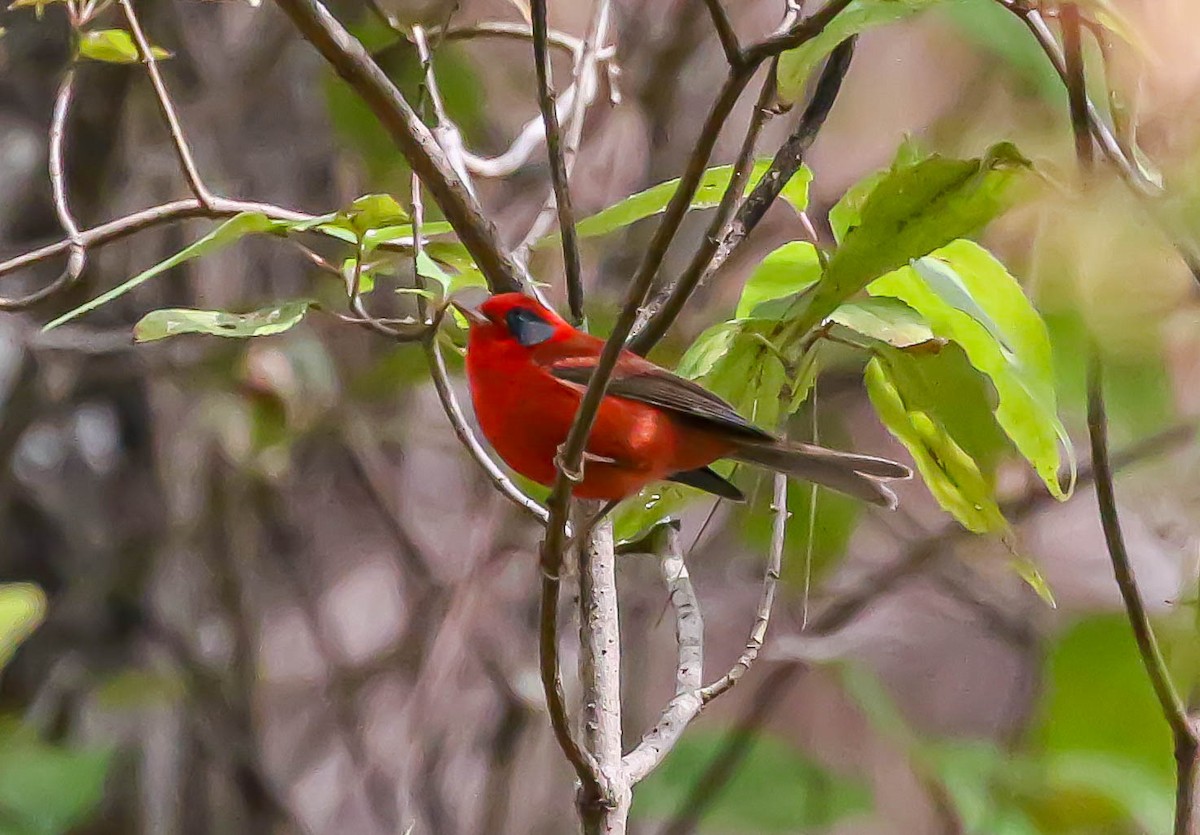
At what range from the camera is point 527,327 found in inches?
35.5

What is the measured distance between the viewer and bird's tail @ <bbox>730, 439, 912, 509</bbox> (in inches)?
34.0

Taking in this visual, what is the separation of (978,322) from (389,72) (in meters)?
1.27

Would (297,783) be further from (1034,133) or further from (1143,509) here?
(1034,133)

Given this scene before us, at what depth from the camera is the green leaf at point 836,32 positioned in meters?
0.51

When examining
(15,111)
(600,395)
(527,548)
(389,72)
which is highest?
(600,395)

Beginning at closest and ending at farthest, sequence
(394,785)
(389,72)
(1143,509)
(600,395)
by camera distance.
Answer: (600,395)
(1143,509)
(389,72)
(394,785)

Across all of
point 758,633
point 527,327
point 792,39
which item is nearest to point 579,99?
point 527,327

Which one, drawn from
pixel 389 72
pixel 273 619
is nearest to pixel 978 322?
pixel 389 72

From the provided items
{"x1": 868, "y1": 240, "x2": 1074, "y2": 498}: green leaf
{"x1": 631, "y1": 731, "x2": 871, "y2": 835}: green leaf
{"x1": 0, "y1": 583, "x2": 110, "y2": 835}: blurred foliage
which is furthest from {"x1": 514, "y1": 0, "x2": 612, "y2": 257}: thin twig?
{"x1": 631, "y1": 731, "x2": 871, "y2": 835}: green leaf

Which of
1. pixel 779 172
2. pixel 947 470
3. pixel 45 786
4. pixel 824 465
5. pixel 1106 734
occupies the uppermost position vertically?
pixel 779 172

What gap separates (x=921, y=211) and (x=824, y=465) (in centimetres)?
36

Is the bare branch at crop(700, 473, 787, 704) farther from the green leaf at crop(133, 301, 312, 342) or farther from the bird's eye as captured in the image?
the green leaf at crop(133, 301, 312, 342)

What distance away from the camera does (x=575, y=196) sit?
6.79 ft

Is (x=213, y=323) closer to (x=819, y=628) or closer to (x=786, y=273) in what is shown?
(x=786, y=273)
